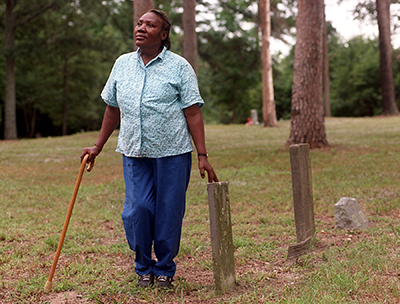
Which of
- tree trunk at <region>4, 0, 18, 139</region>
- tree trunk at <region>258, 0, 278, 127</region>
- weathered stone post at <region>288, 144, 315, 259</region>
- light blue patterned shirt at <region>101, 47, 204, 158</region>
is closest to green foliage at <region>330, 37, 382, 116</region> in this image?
tree trunk at <region>258, 0, 278, 127</region>

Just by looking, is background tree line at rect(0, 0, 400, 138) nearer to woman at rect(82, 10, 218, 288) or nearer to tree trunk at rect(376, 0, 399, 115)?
tree trunk at rect(376, 0, 399, 115)

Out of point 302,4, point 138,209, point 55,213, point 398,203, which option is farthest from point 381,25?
point 138,209

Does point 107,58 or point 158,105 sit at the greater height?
point 107,58

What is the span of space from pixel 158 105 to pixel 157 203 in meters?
0.75

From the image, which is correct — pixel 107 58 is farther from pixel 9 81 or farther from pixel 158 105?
pixel 158 105

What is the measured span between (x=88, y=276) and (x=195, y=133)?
1.57 m

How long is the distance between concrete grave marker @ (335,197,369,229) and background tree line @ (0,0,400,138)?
12.1 meters

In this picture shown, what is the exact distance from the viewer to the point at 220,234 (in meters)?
3.41

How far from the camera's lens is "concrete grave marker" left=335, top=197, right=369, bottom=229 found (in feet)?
17.0

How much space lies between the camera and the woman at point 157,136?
3.51m

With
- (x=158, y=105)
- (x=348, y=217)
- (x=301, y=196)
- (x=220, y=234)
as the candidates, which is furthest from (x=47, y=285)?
(x=348, y=217)

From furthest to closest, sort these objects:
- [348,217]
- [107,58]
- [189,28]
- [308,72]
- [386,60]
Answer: [107,58] → [386,60] → [189,28] → [308,72] → [348,217]

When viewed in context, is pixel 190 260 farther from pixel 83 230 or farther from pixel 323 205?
pixel 323 205

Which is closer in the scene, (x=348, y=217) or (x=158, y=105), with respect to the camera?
(x=158, y=105)
